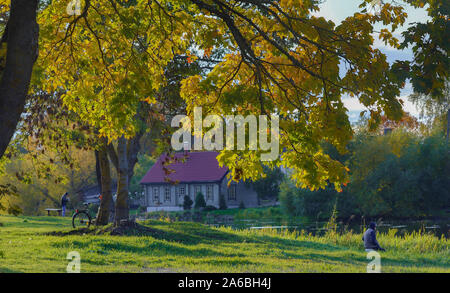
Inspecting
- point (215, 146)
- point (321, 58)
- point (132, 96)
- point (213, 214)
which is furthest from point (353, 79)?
Answer: point (213, 214)

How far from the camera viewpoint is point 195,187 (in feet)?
196

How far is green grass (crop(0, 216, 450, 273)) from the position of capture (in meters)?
13.2

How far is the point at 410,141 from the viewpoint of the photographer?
50344mm

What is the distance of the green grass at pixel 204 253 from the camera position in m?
13.2

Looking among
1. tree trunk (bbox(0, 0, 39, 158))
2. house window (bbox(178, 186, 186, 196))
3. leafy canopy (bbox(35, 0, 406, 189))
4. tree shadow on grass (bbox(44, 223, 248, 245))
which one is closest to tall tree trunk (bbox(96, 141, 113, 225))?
tree shadow on grass (bbox(44, 223, 248, 245))

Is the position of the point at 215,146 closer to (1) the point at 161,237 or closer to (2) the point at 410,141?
(1) the point at 161,237

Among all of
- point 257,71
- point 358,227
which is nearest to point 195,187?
point 358,227

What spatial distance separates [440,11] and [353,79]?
2.06 m

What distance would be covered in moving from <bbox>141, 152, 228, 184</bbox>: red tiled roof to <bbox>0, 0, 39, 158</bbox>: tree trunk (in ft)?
160

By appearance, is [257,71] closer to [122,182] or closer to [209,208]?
[122,182]

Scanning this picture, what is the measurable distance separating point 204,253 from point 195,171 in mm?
44735

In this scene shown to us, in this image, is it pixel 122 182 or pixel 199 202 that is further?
pixel 199 202

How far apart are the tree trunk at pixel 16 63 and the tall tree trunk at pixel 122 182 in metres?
13.5
